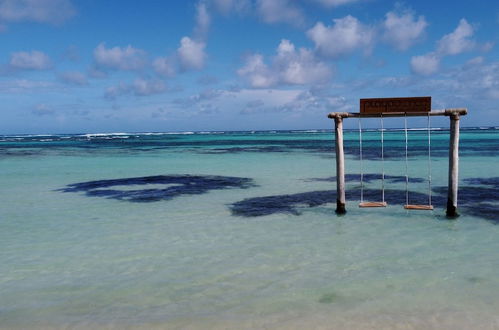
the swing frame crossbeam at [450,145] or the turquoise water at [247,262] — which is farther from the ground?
the swing frame crossbeam at [450,145]

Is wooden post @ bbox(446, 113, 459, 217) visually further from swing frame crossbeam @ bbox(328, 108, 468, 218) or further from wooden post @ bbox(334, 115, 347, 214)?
wooden post @ bbox(334, 115, 347, 214)

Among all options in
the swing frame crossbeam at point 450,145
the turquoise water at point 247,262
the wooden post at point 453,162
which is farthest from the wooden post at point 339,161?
the wooden post at point 453,162

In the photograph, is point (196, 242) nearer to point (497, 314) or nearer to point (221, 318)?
point (221, 318)

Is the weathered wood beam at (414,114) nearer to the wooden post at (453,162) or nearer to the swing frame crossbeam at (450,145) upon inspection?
the swing frame crossbeam at (450,145)

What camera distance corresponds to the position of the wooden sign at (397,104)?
10.8 m

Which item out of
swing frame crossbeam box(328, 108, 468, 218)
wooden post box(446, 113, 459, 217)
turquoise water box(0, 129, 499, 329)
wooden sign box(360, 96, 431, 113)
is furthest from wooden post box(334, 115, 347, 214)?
wooden post box(446, 113, 459, 217)

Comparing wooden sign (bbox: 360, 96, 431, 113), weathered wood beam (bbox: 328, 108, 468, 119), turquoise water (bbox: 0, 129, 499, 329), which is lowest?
turquoise water (bbox: 0, 129, 499, 329)

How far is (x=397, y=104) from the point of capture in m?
10.9

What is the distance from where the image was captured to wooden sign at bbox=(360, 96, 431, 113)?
35.3 feet

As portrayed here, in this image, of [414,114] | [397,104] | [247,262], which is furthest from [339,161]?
[247,262]

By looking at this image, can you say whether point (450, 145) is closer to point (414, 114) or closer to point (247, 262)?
point (414, 114)

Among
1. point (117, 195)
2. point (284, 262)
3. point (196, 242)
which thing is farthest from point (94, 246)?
point (117, 195)

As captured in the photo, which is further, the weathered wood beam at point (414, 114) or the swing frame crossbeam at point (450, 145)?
the swing frame crossbeam at point (450, 145)

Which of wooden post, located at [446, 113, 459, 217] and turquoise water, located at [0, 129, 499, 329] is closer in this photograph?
turquoise water, located at [0, 129, 499, 329]
